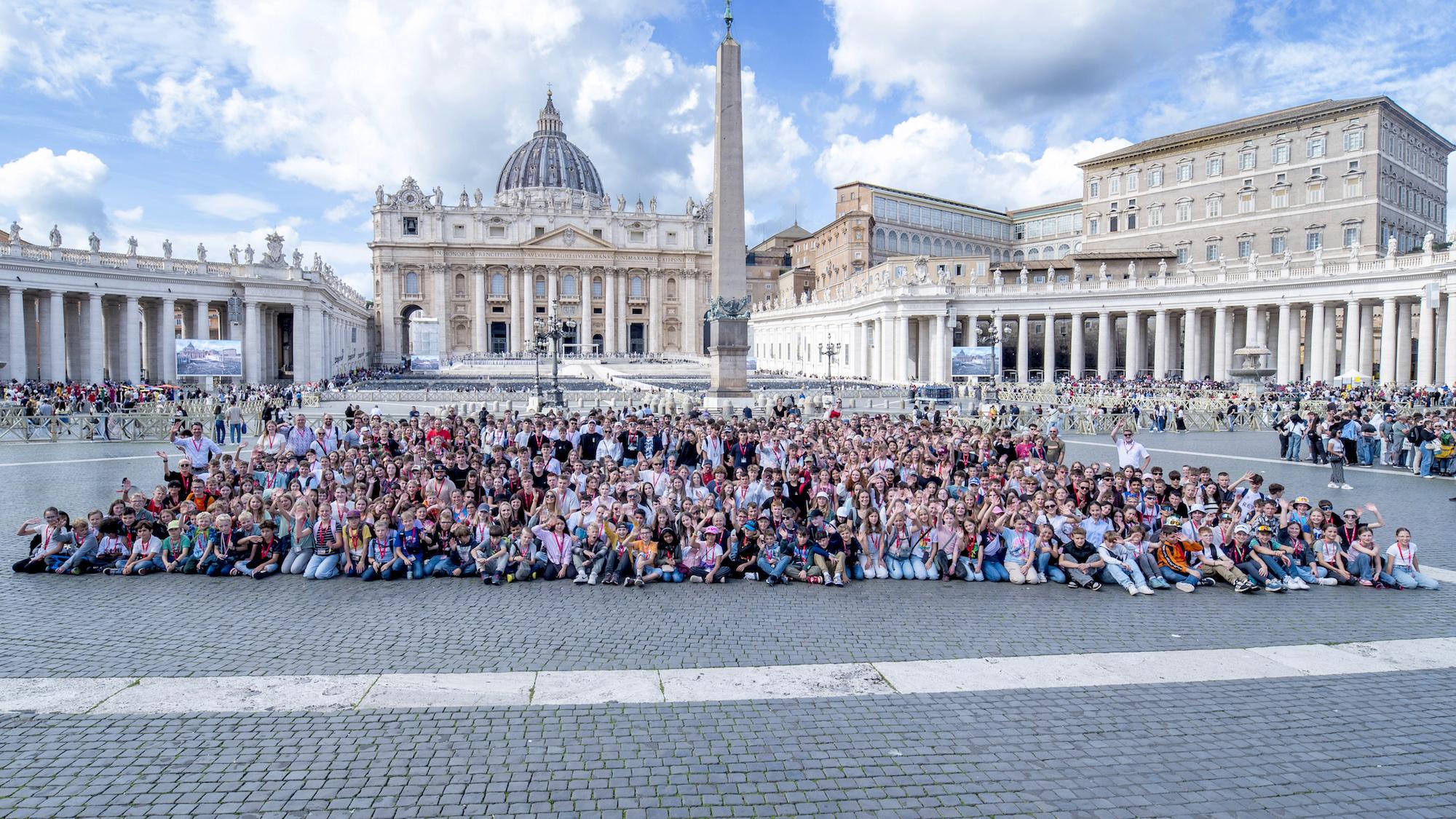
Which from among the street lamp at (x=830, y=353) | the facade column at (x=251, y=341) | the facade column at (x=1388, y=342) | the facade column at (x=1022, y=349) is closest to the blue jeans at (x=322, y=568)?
the street lamp at (x=830, y=353)

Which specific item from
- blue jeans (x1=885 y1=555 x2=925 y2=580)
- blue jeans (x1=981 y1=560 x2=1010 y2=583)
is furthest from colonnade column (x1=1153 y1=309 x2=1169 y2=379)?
Result: blue jeans (x1=885 y1=555 x2=925 y2=580)

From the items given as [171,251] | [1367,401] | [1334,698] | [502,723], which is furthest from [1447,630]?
[171,251]

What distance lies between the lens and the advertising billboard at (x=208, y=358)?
29609 millimetres

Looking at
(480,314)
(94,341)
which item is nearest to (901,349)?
(94,341)

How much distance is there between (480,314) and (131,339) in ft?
180

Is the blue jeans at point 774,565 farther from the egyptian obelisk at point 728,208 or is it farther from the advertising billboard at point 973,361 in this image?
the advertising billboard at point 973,361

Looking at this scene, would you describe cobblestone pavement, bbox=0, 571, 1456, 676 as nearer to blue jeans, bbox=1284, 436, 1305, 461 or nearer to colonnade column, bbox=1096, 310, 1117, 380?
blue jeans, bbox=1284, 436, 1305, 461

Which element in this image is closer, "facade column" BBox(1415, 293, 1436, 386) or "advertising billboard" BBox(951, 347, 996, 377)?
"advertising billboard" BBox(951, 347, 996, 377)

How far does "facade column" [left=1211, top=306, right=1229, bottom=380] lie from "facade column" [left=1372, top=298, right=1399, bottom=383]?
675cm

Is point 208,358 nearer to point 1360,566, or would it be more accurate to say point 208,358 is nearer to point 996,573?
point 996,573

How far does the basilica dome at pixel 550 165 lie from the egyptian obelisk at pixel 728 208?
95.7 meters

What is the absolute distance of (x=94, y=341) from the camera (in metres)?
38.8

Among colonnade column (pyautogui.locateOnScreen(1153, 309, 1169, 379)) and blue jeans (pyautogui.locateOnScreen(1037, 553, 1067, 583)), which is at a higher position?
colonnade column (pyautogui.locateOnScreen(1153, 309, 1169, 379))

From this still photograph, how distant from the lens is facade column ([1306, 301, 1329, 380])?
130 feet
